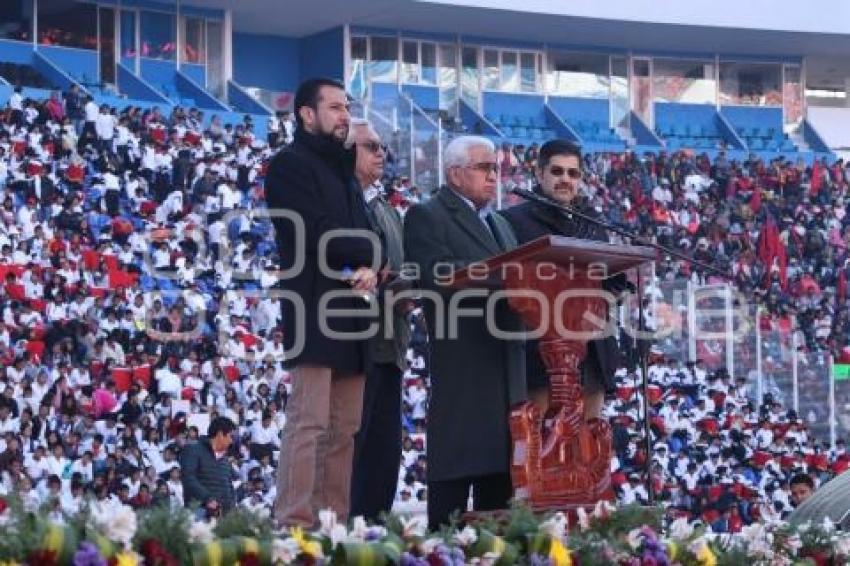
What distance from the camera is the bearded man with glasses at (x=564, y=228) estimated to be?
639cm

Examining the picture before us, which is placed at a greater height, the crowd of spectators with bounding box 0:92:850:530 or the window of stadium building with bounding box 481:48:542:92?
the window of stadium building with bounding box 481:48:542:92

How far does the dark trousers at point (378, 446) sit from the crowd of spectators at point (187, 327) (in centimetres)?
628

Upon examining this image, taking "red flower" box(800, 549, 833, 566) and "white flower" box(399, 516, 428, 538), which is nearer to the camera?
"white flower" box(399, 516, 428, 538)

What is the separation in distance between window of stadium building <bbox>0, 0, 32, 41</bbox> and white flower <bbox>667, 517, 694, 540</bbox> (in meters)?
23.6

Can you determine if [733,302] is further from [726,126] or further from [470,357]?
[726,126]

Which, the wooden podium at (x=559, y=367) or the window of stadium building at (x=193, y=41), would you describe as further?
the window of stadium building at (x=193, y=41)

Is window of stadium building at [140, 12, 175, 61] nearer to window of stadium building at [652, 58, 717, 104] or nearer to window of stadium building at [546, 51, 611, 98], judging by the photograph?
window of stadium building at [546, 51, 611, 98]

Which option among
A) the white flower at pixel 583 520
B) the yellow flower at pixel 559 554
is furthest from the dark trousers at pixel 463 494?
the yellow flower at pixel 559 554

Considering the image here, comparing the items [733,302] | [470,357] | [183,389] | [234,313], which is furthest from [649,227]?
[470,357]

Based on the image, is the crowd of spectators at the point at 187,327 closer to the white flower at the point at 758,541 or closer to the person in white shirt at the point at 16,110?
the person in white shirt at the point at 16,110

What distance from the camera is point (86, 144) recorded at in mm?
21875

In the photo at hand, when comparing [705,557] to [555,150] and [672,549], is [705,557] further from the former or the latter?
[555,150]

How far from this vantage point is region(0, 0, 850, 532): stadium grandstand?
16156mm

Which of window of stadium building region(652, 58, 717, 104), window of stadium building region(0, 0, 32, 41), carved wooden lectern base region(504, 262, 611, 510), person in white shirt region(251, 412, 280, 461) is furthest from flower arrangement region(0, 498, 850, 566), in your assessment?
window of stadium building region(652, 58, 717, 104)
